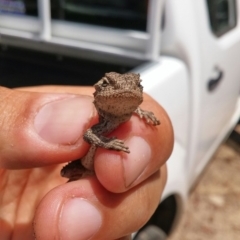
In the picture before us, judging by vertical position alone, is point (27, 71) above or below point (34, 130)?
below

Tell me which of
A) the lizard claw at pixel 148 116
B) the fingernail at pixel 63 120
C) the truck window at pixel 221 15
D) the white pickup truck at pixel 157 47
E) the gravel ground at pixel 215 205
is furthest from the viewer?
the gravel ground at pixel 215 205

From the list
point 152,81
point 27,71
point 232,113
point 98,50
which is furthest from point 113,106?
point 232,113

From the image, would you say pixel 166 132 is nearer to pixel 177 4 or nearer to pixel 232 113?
pixel 177 4

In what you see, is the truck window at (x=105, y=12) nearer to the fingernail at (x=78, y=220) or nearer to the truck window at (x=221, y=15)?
the truck window at (x=221, y=15)

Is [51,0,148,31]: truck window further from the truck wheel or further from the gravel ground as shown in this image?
the gravel ground

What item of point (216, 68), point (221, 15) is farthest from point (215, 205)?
point (221, 15)

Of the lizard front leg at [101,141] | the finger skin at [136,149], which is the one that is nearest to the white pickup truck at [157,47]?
the finger skin at [136,149]
